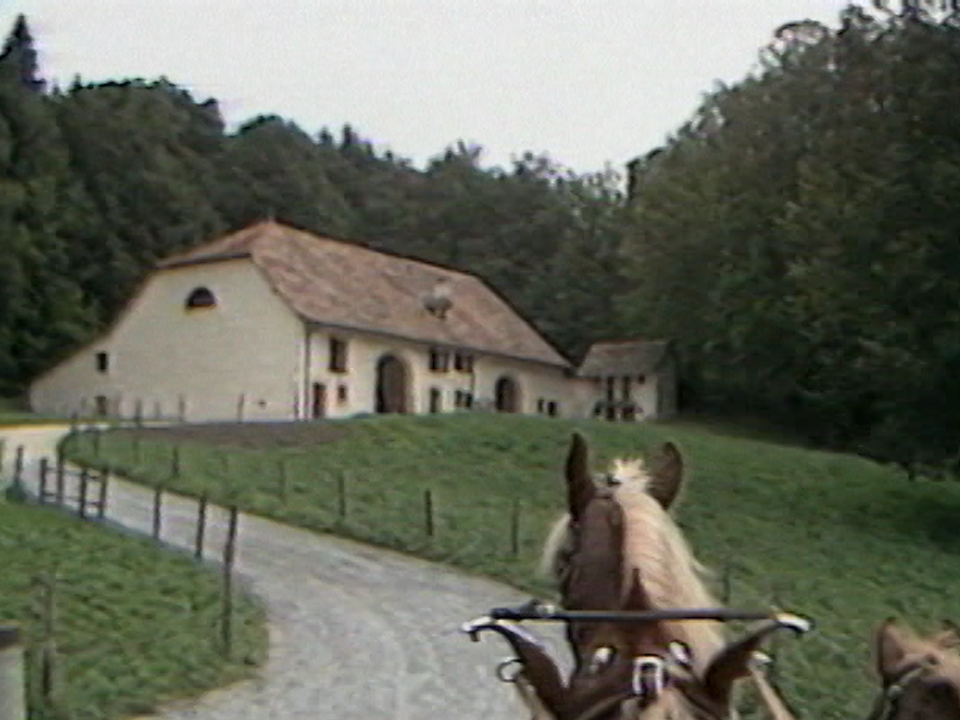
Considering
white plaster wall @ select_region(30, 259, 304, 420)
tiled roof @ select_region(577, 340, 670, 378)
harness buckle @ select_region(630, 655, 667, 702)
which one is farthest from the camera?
tiled roof @ select_region(577, 340, 670, 378)

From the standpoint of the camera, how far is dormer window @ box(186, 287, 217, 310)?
4119cm

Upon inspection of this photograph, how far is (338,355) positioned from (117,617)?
82.3 ft

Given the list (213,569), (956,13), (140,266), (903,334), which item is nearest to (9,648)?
(213,569)

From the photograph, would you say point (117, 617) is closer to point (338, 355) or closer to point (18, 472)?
point (18, 472)

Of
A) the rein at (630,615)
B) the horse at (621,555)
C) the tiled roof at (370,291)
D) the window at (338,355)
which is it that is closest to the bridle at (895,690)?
the horse at (621,555)

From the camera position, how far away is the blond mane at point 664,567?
283 centimetres

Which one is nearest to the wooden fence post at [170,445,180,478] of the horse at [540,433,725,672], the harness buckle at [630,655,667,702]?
the horse at [540,433,725,672]

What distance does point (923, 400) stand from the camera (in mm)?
25047

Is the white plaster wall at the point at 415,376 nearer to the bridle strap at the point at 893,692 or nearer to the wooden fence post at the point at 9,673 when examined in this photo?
the wooden fence post at the point at 9,673

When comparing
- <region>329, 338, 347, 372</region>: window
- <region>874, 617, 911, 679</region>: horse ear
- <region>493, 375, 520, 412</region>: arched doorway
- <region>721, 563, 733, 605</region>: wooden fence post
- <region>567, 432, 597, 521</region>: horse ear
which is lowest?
<region>721, 563, 733, 605</region>: wooden fence post

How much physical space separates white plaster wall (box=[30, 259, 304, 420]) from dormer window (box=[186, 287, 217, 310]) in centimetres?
15

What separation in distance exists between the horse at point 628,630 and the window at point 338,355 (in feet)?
120

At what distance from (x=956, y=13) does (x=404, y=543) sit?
1410 centimetres

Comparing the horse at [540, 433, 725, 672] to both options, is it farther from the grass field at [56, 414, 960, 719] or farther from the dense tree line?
the dense tree line
